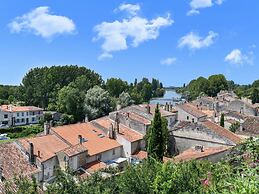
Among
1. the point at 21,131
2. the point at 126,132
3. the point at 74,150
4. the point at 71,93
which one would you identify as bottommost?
the point at 21,131

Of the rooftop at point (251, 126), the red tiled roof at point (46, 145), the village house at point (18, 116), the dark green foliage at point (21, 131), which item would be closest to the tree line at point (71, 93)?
the village house at point (18, 116)

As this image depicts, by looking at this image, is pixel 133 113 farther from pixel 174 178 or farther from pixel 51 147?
pixel 174 178

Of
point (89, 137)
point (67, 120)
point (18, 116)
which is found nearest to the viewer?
point (89, 137)

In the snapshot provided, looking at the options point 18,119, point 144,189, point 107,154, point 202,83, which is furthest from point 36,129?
point 202,83

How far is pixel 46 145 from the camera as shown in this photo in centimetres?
3494

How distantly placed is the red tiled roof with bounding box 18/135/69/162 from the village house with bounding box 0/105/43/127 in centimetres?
4354

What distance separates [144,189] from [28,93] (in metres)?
87.1

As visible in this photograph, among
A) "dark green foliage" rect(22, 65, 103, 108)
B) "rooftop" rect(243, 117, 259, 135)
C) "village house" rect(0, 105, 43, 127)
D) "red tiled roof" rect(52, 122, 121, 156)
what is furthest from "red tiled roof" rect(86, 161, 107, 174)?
"dark green foliage" rect(22, 65, 103, 108)

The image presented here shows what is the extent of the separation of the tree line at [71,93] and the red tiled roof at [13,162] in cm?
4053

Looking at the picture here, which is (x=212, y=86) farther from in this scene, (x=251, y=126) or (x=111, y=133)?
(x=111, y=133)

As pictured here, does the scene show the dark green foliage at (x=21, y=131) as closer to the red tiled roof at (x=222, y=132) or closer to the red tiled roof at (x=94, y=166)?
the red tiled roof at (x=94, y=166)

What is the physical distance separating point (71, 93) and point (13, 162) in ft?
150

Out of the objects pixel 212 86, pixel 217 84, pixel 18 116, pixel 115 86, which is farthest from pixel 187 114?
A: pixel 217 84

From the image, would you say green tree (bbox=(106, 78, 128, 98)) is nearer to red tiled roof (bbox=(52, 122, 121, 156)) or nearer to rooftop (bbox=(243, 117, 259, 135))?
rooftop (bbox=(243, 117, 259, 135))
